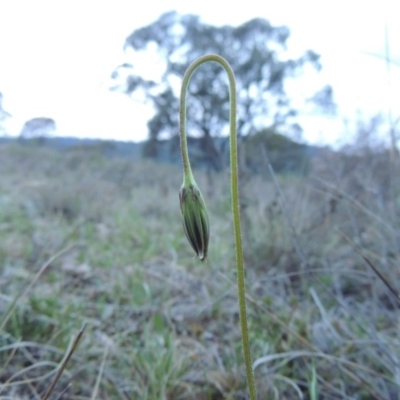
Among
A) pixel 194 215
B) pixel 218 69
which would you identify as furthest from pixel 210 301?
pixel 218 69

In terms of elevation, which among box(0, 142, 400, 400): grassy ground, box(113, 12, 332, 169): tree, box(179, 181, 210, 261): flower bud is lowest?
box(0, 142, 400, 400): grassy ground

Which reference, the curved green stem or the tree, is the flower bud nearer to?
the curved green stem

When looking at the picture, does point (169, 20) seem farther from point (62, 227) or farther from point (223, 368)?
point (223, 368)

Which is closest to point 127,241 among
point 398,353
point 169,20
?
point 398,353

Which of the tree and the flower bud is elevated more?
the tree

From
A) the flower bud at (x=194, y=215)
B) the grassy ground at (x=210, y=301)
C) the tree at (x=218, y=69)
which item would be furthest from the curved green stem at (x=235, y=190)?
the tree at (x=218, y=69)

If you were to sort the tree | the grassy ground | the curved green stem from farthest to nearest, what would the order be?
the tree, the grassy ground, the curved green stem

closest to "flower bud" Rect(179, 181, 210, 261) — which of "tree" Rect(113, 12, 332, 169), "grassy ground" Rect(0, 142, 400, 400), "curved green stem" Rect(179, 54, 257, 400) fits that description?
"curved green stem" Rect(179, 54, 257, 400)
